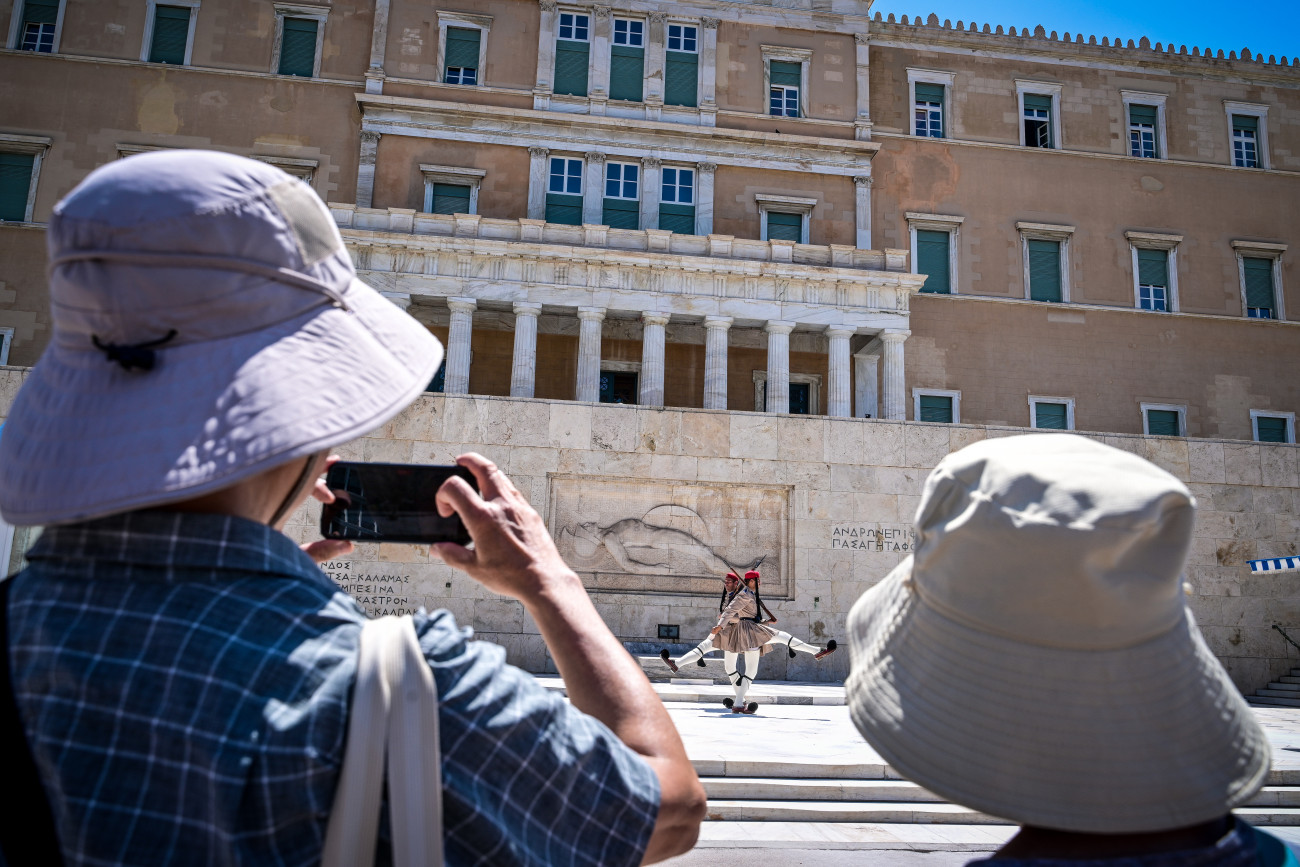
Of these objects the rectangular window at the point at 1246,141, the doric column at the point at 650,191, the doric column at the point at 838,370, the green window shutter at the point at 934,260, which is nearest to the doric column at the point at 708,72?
the doric column at the point at 650,191

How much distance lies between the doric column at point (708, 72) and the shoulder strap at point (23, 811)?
30163mm

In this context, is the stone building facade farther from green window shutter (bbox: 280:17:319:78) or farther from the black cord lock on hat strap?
the black cord lock on hat strap

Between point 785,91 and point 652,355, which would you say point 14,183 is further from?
point 785,91

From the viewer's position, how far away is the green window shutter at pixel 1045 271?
99.5 feet

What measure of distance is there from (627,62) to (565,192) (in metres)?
4.71

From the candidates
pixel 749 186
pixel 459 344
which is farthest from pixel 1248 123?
pixel 459 344

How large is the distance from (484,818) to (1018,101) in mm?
34469

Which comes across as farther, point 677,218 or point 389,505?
point 677,218

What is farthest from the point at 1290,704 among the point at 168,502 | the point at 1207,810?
the point at 168,502

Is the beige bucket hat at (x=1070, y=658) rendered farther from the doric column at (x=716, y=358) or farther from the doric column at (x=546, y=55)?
the doric column at (x=546, y=55)

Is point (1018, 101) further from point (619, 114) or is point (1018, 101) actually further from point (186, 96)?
point (186, 96)

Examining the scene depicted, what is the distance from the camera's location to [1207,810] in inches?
46.9

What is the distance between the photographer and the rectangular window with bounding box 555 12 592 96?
29359 mm

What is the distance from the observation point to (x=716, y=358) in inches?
1051
